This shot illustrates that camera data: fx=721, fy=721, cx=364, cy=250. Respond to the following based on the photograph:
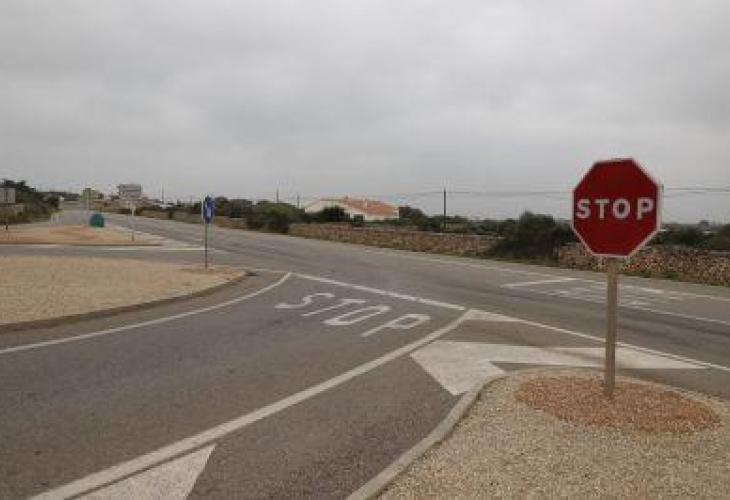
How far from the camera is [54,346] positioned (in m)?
9.10

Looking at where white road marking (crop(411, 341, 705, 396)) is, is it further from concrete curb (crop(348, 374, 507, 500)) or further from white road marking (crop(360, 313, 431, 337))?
white road marking (crop(360, 313, 431, 337))

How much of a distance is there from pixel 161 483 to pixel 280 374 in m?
3.18

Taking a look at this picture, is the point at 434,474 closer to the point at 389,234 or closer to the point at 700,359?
the point at 700,359

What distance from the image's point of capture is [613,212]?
6207 millimetres

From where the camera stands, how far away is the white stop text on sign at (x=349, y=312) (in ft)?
37.7

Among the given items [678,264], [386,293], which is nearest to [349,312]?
[386,293]

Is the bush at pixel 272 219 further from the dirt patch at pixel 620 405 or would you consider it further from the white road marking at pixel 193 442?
the dirt patch at pixel 620 405

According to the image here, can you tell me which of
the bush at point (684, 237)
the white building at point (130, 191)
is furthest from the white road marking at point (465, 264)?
the white building at point (130, 191)

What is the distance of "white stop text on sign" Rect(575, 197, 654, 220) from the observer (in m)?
5.96

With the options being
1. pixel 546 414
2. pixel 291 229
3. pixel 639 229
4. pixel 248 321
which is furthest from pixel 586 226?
pixel 291 229

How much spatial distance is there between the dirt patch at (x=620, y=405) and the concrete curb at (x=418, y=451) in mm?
501

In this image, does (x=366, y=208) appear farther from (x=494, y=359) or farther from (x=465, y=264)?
(x=494, y=359)

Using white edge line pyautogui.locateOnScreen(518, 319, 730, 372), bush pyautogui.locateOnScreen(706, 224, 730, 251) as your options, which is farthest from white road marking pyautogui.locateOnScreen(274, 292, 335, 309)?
bush pyautogui.locateOnScreen(706, 224, 730, 251)

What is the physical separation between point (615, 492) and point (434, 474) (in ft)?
3.72
